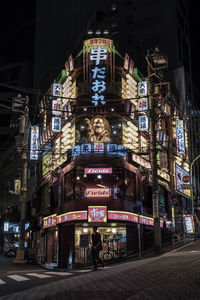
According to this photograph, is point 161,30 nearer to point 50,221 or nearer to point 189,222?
point 189,222

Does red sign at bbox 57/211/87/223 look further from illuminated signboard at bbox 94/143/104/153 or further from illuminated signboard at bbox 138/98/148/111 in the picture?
illuminated signboard at bbox 138/98/148/111

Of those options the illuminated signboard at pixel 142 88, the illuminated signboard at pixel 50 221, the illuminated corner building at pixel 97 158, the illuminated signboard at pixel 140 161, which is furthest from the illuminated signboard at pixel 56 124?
the illuminated signboard at pixel 142 88

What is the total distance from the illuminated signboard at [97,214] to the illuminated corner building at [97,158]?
7cm

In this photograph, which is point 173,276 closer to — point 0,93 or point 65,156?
point 65,156

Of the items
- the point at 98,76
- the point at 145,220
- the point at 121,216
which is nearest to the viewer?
the point at 121,216

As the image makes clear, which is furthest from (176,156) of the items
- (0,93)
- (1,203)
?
(0,93)

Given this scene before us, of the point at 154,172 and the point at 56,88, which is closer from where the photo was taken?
the point at 154,172

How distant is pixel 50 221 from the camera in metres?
32.5

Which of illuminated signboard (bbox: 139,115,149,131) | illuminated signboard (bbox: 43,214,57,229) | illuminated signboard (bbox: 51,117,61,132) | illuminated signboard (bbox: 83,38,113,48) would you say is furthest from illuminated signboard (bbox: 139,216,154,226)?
illuminated signboard (bbox: 83,38,113,48)

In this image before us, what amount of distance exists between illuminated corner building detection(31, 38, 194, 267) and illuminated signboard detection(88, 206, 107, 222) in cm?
7

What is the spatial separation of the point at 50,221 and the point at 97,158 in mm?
8776

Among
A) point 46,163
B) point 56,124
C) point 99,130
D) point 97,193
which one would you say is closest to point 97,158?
point 99,130

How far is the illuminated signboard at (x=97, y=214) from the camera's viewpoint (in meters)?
26.1

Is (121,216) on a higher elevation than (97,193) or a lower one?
lower
